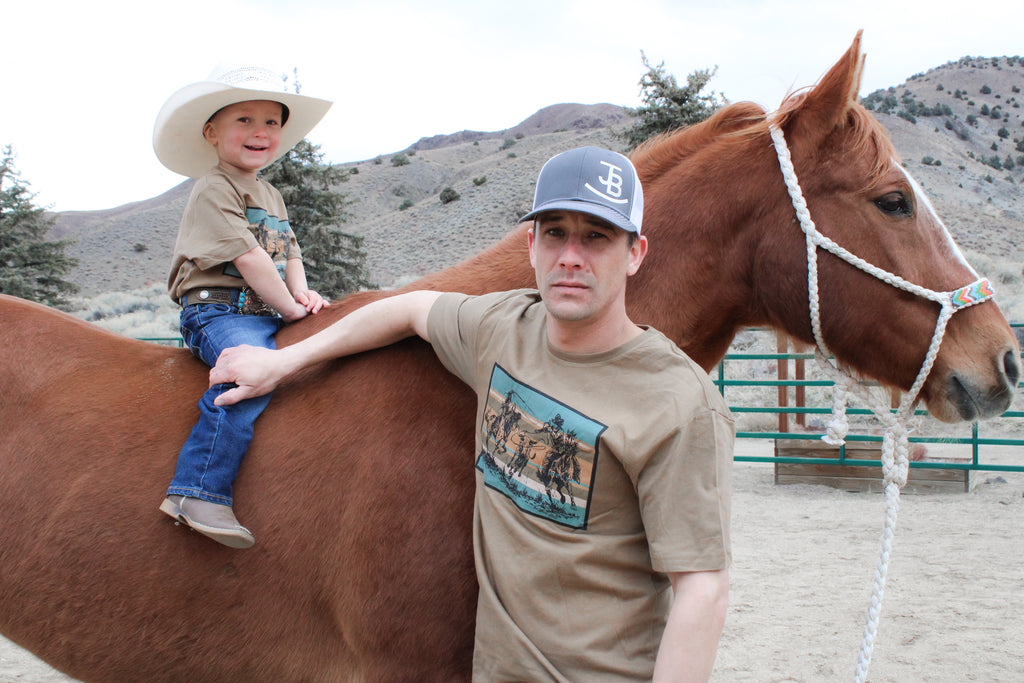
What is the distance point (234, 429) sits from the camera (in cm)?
210

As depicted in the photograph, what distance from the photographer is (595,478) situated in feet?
5.17

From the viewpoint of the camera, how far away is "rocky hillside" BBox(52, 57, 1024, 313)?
41.4 meters

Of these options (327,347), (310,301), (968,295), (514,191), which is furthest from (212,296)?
(514,191)

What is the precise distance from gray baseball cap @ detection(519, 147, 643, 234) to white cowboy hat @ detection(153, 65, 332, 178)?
4.59 ft

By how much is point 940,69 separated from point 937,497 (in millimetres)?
105916

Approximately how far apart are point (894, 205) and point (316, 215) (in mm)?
23596

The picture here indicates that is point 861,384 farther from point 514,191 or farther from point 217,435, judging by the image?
point 514,191

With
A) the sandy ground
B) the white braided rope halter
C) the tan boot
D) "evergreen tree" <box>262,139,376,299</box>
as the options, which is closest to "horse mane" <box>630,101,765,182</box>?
the white braided rope halter

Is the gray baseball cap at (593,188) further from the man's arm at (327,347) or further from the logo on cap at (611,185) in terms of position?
the man's arm at (327,347)

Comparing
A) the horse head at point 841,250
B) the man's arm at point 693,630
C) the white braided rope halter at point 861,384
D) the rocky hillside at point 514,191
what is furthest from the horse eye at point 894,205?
the rocky hillside at point 514,191

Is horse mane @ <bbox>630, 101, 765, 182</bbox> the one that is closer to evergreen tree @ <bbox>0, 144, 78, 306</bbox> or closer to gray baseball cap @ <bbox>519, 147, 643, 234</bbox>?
gray baseball cap @ <bbox>519, 147, 643, 234</bbox>

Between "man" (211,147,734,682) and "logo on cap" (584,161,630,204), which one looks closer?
"man" (211,147,734,682)

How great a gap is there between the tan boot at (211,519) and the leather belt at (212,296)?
72cm

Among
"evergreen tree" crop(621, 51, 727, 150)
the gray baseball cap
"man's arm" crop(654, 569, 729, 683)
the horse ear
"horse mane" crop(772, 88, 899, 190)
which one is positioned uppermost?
"evergreen tree" crop(621, 51, 727, 150)
